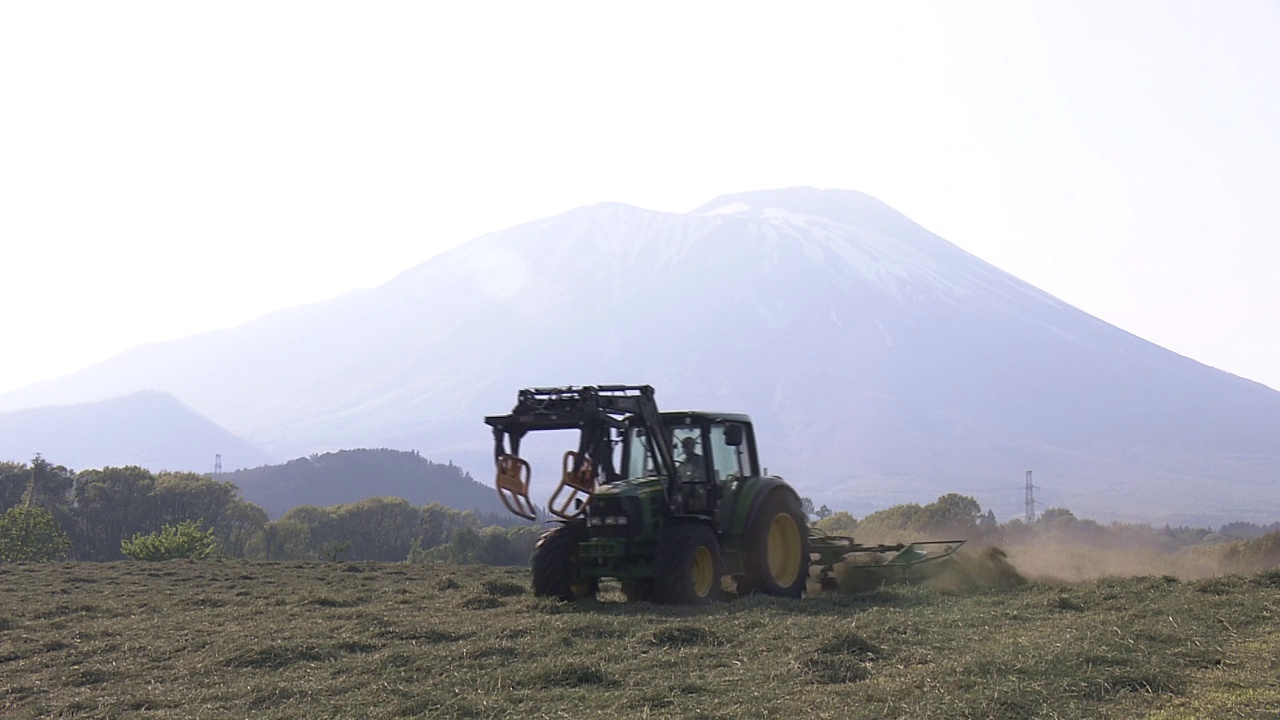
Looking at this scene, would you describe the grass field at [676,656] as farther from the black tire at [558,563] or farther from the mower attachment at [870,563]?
the mower attachment at [870,563]

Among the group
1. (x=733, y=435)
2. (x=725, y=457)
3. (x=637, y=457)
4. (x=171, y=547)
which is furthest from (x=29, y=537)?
(x=733, y=435)

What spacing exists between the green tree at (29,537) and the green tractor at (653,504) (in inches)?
1337

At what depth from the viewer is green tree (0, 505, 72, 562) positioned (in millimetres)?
41250

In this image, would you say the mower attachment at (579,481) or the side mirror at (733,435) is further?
the side mirror at (733,435)

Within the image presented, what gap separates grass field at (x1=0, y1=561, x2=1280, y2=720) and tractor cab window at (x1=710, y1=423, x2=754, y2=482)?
1.95 meters

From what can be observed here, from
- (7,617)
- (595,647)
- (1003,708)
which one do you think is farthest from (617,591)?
(1003,708)

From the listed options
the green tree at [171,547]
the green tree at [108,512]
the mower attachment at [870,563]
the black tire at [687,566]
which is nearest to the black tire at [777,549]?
the mower attachment at [870,563]

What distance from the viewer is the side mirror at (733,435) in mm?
14070

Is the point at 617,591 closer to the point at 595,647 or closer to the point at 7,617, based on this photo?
the point at 595,647

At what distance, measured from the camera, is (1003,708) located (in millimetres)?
7105

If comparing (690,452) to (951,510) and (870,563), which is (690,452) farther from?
(951,510)

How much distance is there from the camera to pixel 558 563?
13391 mm

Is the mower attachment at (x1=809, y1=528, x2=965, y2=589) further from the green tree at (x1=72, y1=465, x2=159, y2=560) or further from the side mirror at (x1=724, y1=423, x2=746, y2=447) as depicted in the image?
the green tree at (x1=72, y1=465, x2=159, y2=560)

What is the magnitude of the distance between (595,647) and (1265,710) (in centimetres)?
504
